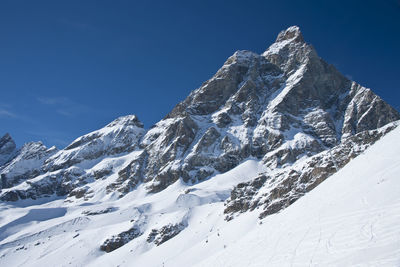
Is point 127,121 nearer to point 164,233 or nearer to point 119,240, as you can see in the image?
point 119,240

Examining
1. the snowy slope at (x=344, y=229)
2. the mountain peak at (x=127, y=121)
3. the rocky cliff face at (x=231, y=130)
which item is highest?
the mountain peak at (x=127, y=121)

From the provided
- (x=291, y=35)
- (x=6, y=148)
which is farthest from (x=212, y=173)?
(x=6, y=148)

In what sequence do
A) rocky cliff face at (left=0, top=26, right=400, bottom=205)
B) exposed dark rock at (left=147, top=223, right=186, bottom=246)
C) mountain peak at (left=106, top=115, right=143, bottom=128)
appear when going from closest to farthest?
exposed dark rock at (left=147, top=223, right=186, bottom=246) → rocky cliff face at (left=0, top=26, right=400, bottom=205) → mountain peak at (left=106, top=115, right=143, bottom=128)

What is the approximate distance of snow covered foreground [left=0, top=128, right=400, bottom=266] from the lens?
311 inches

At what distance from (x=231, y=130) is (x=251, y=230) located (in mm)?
91391

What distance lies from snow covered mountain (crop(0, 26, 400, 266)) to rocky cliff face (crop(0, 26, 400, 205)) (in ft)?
1.76

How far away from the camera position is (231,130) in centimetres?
11512

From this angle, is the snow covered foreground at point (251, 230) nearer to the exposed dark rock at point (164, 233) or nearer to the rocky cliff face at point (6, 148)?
the exposed dark rock at point (164, 233)

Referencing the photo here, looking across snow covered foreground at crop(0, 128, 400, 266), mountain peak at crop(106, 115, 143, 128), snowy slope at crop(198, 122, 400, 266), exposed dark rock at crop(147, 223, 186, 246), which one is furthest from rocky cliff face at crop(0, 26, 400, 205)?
snowy slope at crop(198, 122, 400, 266)

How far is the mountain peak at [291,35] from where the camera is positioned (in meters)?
155

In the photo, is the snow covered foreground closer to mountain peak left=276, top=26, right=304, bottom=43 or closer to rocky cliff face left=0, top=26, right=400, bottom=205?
rocky cliff face left=0, top=26, right=400, bottom=205

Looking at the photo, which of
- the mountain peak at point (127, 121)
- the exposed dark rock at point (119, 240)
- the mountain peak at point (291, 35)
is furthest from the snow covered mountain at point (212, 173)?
the mountain peak at point (127, 121)

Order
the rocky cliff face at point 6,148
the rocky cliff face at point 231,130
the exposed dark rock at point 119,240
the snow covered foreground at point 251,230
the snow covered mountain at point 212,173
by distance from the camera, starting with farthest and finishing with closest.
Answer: the rocky cliff face at point 6,148, the rocky cliff face at point 231,130, the exposed dark rock at point 119,240, the snow covered mountain at point 212,173, the snow covered foreground at point 251,230

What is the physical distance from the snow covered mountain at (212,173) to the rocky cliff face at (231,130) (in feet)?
1.76
